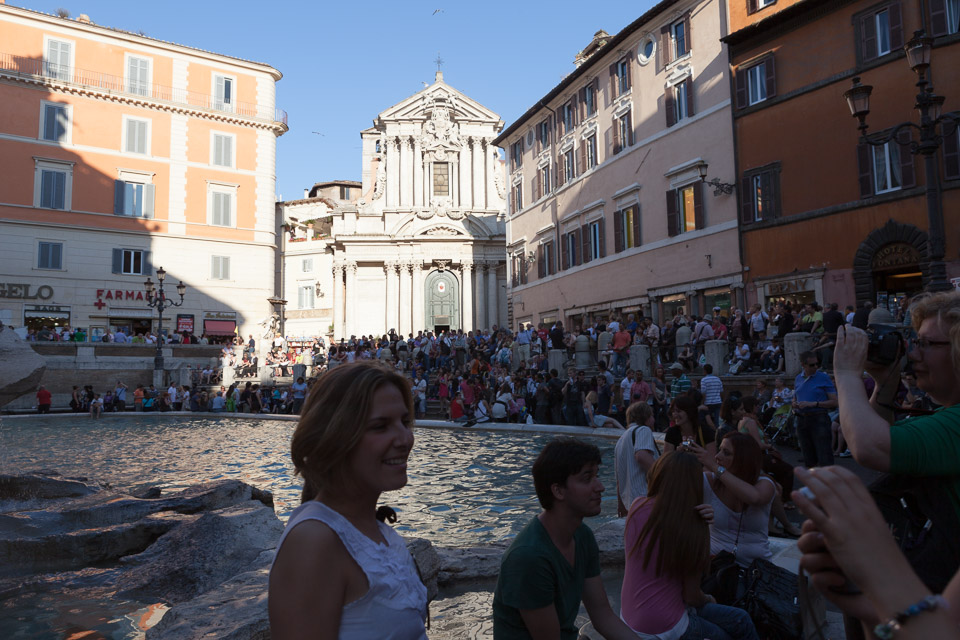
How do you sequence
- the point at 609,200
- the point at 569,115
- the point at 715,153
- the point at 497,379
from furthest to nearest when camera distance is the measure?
the point at 569,115 → the point at 609,200 → the point at 715,153 → the point at 497,379

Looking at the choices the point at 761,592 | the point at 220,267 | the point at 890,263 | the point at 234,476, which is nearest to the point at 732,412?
the point at 761,592

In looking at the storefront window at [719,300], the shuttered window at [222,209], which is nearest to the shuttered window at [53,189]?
the shuttered window at [222,209]

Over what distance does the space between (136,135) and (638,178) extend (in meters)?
27.9

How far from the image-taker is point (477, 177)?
46906mm

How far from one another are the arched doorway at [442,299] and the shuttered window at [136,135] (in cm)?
1826

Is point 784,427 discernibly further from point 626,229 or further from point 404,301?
point 404,301

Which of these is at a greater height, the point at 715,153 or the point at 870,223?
the point at 715,153

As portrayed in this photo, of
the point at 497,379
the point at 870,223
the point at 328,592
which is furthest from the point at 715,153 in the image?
the point at 328,592

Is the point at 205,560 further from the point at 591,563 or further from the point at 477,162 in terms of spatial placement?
the point at 477,162

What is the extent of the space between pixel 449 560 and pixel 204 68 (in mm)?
41579

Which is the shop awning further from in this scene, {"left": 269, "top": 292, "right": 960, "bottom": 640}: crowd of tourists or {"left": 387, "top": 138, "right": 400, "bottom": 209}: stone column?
{"left": 269, "top": 292, "right": 960, "bottom": 640}: crowd of tourists

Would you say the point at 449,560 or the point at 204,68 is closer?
the point at 449,560

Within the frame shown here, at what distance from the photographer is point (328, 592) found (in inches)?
64.6

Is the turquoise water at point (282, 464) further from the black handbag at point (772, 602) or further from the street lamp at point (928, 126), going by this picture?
the street lamp at point (928, 126)
